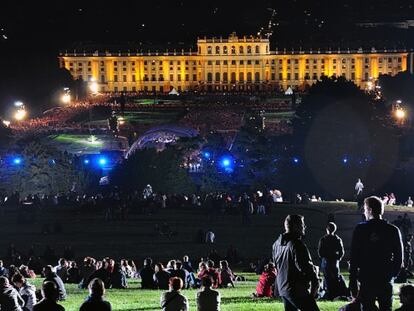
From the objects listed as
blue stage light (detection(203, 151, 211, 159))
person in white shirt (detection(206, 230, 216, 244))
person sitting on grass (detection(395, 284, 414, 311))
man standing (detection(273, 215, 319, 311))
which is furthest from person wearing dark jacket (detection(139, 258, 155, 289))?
blue stage light (detection(203, 151, 211, 159))

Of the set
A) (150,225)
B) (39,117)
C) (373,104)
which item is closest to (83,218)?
(150,225)

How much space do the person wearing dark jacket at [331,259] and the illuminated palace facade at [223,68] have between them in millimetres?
157204

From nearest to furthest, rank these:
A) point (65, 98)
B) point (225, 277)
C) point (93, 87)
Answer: point (225, 277), point (65, 98), point (93, 87)

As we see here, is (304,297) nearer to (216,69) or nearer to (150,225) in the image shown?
(150,225)

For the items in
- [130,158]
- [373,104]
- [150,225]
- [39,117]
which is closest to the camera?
[150,225]

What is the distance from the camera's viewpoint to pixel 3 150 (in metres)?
69.7

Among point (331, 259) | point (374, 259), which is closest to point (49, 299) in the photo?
point (374, 259)

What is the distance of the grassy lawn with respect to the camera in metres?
16.8

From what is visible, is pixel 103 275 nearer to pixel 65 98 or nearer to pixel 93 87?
pixel 65 98

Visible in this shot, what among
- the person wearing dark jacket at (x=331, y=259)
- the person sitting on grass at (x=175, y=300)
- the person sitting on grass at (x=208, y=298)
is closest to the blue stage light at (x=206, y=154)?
the person wearing dark jacket at (x=331, y=259)

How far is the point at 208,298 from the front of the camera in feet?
47.7

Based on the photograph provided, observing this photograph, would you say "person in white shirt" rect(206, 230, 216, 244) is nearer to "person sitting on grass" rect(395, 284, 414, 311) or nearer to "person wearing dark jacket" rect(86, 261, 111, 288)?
"person wearing dark jacket" rect(86, 261, 111, 288)

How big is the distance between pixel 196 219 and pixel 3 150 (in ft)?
107

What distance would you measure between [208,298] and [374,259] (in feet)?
8.29
